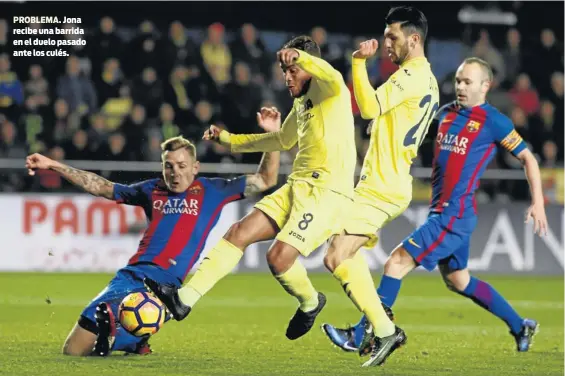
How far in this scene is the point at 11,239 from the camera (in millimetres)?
14461

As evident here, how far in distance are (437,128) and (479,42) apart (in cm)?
934

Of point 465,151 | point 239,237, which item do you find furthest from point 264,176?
point 465,151

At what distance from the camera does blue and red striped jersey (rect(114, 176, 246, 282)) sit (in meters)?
7.47

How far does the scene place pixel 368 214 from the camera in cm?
729

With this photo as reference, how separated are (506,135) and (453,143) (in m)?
0.39

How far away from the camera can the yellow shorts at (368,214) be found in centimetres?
721

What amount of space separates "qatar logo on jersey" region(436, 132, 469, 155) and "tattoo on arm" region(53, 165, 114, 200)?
2.44 meters

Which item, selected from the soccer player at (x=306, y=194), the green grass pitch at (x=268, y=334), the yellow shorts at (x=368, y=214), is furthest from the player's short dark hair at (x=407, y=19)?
the green grass pitch at (x=268, y=334)

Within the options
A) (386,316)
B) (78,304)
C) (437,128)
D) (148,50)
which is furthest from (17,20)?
(386,316)

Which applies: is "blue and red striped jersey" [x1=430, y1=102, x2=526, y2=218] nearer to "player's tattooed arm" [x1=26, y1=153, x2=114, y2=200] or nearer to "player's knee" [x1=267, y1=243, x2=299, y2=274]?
"player's knee" [x1=267, y1=243, x2=299, y2=274]

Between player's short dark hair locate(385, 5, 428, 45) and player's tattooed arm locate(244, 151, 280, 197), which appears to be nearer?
player's short dark hair locate(385, 5, 428, 45)

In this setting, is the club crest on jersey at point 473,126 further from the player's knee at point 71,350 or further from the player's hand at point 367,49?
the player's knee at point 71,350

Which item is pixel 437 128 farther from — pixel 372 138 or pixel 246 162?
pixel 246 162

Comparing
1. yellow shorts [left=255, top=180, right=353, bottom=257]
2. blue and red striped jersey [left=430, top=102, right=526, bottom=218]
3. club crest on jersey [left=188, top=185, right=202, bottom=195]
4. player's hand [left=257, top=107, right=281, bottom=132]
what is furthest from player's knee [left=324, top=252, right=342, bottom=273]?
blue and red striped jersey [left=430, top=102, right=526, bottom=218]
